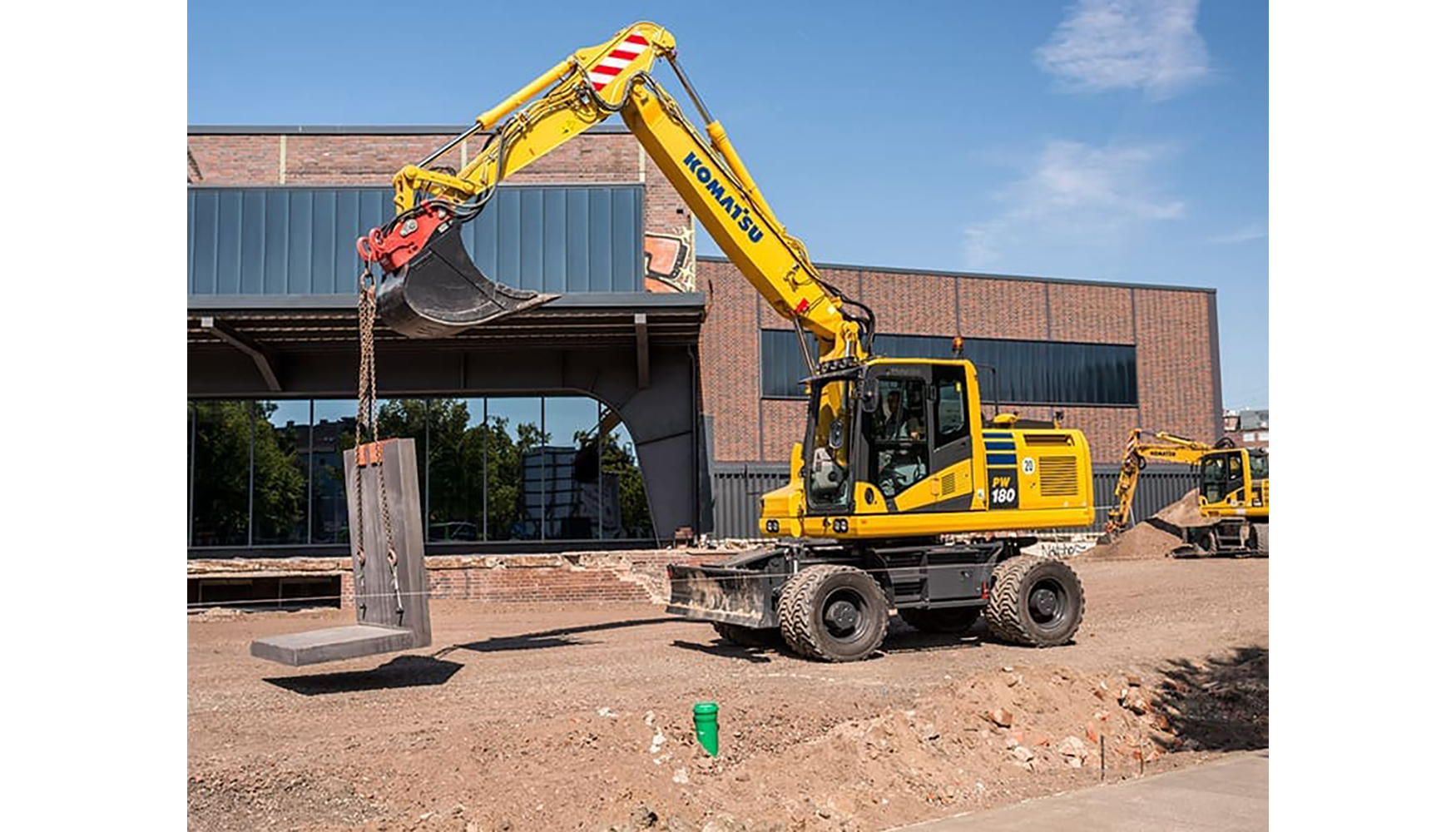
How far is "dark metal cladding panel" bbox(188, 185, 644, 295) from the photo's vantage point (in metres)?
23.3

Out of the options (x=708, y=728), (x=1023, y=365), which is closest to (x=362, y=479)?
(x=708, y=728)

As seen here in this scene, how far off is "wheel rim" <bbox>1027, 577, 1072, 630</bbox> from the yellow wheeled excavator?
0.07ft

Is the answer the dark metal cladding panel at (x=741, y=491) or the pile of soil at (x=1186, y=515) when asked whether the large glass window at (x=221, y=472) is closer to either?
the dark metal cladding panel at (x=741, y=491)

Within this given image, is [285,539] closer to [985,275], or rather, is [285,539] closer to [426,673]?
[426,673]

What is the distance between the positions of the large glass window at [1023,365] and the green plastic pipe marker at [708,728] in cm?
2178

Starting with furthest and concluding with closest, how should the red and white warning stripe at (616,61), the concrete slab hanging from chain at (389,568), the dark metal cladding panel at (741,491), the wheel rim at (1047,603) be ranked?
the dark metal cladding panel at (741,491) < the wheel rim at (1047,603) < the red and white warning stripe at (616,61) < the concrete slab hanging from chain at (389,568)

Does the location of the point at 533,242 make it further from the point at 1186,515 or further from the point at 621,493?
the point at 1186,515

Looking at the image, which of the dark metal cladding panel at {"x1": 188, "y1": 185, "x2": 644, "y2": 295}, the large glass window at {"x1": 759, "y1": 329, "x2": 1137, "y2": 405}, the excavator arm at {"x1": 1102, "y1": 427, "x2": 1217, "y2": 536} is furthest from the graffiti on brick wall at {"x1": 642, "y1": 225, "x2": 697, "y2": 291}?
the excavator arm at {"x1": 1102, "y1": 427, "x2": 1217, "y2": 536}

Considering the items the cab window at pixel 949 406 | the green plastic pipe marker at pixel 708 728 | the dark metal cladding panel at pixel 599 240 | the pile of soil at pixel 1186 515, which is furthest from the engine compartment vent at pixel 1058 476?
the pile of soil at pixel 1186 515

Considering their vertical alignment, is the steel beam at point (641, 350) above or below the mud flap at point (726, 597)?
above

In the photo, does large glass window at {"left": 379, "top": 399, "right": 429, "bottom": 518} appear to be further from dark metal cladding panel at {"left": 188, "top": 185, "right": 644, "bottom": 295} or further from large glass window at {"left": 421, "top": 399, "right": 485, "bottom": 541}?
dark metal cladding panel at {"left": 188, "top": 185, "right": 644, "bottom": 295}

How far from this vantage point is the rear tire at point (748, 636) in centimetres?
1359
